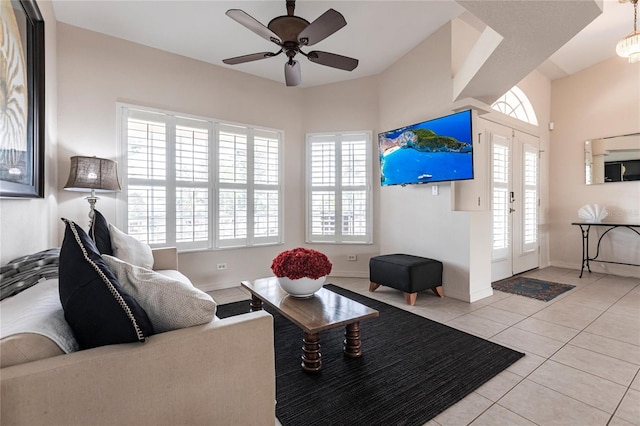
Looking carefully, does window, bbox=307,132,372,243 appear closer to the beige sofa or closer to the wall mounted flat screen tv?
the wall mounted flat screen tv

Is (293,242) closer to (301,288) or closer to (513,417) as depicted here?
(301,288)

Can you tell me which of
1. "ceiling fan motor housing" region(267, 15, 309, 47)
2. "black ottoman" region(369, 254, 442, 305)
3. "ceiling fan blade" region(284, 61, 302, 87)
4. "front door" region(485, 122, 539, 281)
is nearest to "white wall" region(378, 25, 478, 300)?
"black ottoman" region(369, 254, 442, 305)

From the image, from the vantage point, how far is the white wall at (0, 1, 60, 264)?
1.47 metres

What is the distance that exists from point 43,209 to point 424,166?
362 cm

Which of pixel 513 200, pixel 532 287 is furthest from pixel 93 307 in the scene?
pixel 513 200

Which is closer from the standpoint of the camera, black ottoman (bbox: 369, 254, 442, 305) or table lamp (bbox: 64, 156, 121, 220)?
table lamp (bbox: 64, 156, 121, 220)

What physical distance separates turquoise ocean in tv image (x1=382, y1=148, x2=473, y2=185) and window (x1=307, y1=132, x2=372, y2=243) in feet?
1.76

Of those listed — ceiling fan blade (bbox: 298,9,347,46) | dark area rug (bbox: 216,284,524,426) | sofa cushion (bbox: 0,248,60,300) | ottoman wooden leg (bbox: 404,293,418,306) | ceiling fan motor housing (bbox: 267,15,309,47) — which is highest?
ceiling fan motor housing (bbox: 267,15,309,47)

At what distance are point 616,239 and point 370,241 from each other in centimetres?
375

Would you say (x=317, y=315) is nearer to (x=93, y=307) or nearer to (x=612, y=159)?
(x=93, y=307)

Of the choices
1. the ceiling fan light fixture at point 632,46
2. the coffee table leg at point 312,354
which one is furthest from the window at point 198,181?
the ceiling fan light fixture at point 632,46

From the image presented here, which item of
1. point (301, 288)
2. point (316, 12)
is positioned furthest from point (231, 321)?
point (316, 12)

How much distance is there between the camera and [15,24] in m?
1.55

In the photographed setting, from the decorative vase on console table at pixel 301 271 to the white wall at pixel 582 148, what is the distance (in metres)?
4.94
